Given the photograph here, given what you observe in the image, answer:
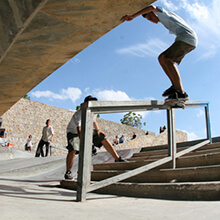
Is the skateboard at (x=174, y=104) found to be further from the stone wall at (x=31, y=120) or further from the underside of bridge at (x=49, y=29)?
the stone wall at (x=31, y=120)

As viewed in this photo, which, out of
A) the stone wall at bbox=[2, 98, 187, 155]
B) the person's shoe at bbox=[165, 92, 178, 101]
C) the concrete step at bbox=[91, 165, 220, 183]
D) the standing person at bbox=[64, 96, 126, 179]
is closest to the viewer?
the concrete step at bbox=[91, 165, 220, 183]

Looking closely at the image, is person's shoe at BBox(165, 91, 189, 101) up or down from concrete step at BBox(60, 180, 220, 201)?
up

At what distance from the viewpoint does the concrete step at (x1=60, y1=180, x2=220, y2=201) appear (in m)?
1.87

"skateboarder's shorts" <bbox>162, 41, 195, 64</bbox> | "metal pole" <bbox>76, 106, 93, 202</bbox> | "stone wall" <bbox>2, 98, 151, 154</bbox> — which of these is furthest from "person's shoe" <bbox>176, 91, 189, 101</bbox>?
"stone wall" <bbox>2, 98, 151, 154</bbox>

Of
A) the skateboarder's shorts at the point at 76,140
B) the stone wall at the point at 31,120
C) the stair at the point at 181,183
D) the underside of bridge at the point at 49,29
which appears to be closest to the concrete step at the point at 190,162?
the stair at the point at 181,183

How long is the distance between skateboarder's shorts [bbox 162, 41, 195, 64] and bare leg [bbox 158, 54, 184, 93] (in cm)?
5

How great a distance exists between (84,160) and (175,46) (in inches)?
69.8

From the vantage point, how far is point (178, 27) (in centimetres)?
293

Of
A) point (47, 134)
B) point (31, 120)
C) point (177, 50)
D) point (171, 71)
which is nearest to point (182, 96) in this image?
point (171, 71)

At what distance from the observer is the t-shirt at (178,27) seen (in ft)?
9.55

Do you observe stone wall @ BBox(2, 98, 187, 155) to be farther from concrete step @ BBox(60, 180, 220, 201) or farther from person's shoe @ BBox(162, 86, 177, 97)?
concrete step @ BBox(60, 180, 220, 201)

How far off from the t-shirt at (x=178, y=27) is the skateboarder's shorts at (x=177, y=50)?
1.9 inches

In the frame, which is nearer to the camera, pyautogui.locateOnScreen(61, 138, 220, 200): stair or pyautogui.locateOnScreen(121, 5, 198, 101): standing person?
pyautogui.locateOnScreen(61, 138, 220, 200): stair

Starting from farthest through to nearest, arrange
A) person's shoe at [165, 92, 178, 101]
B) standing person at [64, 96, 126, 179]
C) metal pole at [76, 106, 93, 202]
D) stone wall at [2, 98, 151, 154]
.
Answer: stone wall at [2, 98, 151, 154]
standing person at [64, 96, 126, 179]
person's shoe at [165, 92, 178, 101]
metal pole at [76, 106, 93, 202]
